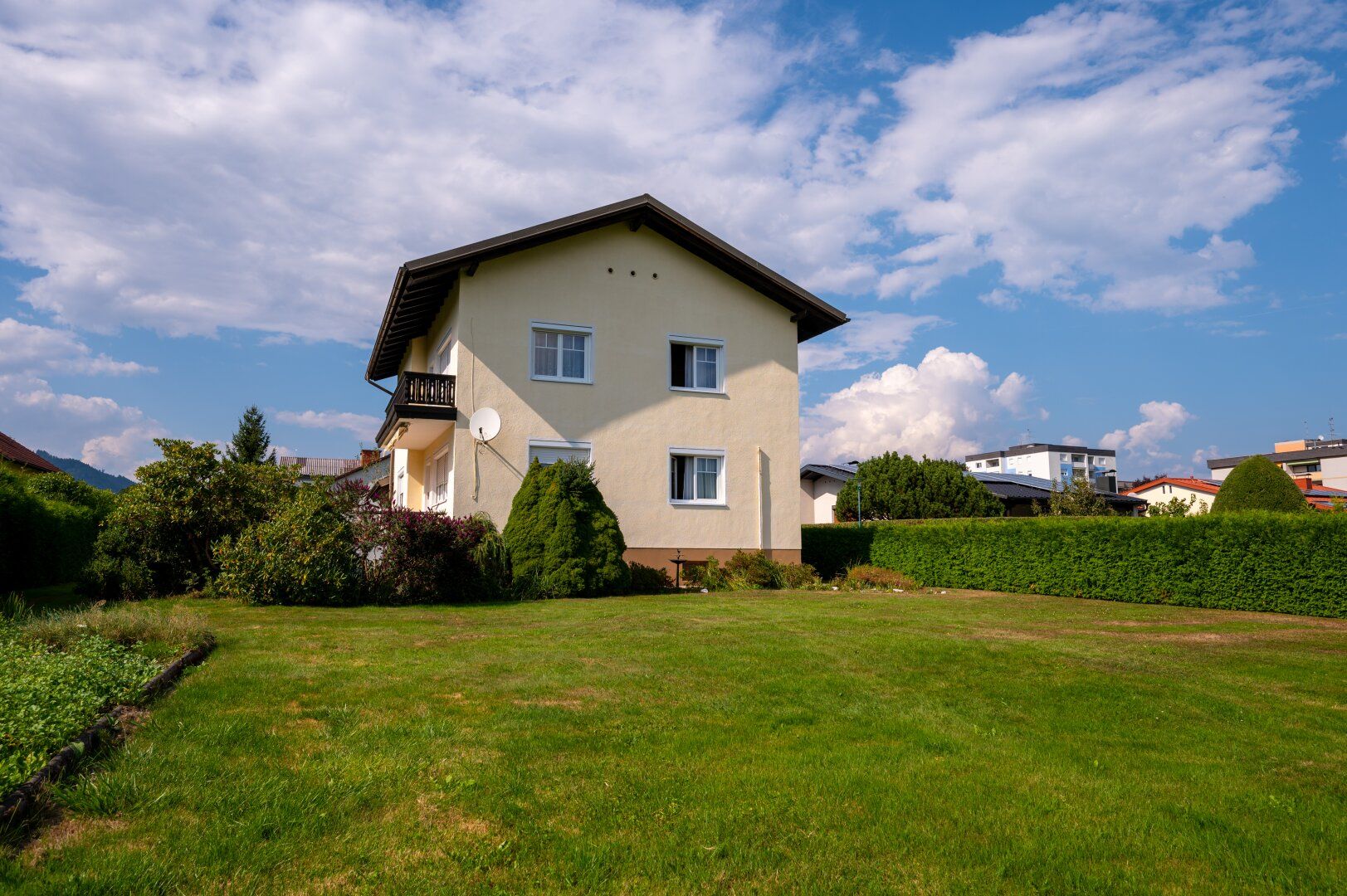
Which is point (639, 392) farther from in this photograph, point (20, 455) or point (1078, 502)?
point (20, 455)

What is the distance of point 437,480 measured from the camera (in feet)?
74.0

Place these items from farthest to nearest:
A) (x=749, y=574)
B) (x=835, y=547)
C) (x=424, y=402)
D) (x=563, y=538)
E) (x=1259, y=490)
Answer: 1. (x=835, y=547)
2. (x=1259, y=490)
3. (x=749, y=574)
4. (x=424, y=402)
5. (x=563, y=538)

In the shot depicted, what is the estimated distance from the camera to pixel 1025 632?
1065cm

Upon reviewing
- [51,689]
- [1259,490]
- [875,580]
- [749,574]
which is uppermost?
[1259,490]

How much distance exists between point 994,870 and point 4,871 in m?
4.01

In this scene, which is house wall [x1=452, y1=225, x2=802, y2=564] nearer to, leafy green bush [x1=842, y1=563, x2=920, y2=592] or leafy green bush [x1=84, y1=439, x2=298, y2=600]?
leafy green bush [x1=842, y1=563, x2=920, y2=592]

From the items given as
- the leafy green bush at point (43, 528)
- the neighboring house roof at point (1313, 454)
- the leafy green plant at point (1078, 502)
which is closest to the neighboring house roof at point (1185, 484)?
the neighboring house roof at point (1313, 454)

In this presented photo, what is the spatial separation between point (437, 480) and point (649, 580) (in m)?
7.21

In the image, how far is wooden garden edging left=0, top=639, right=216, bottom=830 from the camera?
12.1 ft

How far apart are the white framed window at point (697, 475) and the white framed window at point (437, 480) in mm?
5428

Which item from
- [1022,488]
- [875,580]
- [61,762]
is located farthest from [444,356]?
[1022,488]

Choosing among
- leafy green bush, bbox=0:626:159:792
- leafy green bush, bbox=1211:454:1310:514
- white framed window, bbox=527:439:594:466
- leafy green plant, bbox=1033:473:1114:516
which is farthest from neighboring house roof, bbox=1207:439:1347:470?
leafy green bush, bbox=0:626:159:792

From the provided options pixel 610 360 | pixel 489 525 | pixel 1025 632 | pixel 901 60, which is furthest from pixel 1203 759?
pixel 610 360

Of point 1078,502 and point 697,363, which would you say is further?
point 1078,502
